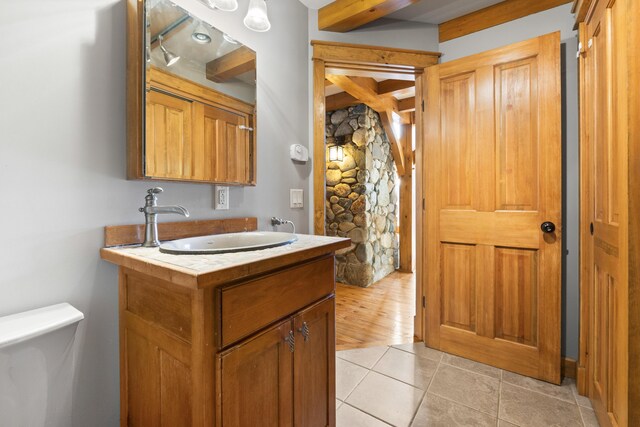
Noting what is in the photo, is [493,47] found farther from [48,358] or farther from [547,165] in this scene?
[48,358]

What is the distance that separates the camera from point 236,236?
1.34m

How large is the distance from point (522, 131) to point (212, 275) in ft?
6.32

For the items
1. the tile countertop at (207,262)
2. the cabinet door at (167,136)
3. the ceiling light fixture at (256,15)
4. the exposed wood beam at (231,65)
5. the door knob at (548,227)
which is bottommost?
the tile countertop at (207,262)

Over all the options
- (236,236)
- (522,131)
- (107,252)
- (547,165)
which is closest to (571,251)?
(547,165)

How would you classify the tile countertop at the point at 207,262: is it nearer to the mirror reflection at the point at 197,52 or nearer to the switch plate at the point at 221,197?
the switch plate at the point at 221,197

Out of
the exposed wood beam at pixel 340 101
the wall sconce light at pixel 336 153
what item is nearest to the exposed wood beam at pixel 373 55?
the exposed wood beam at pixel 340 101

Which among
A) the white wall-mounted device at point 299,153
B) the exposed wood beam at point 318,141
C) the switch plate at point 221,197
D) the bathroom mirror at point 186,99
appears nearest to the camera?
the bathroom mirror at point 186,99

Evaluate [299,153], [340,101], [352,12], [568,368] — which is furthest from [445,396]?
[340,101]

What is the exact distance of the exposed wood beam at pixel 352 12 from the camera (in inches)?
67.7

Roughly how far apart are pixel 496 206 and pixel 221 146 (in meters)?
1.66

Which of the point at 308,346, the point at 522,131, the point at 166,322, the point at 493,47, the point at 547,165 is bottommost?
the point at 308,346

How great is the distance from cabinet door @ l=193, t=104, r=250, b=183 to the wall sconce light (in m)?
2.52

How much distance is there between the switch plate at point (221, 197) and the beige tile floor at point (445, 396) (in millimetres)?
1186

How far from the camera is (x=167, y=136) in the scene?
1.15 meters
